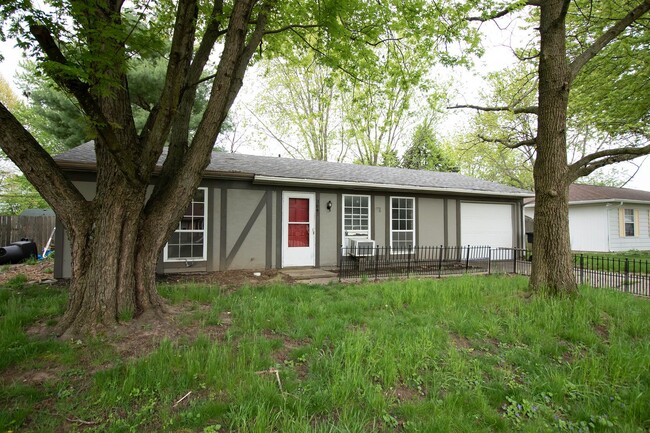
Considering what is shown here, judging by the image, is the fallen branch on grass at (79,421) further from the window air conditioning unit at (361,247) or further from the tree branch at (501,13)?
the tree branch at (501,13)

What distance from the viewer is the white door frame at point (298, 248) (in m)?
9.28

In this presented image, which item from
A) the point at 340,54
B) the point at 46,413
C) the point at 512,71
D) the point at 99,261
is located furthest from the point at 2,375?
the point at 512,71

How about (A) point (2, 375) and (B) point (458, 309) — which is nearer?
(A) point (2, 375)

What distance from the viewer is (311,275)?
821 cm

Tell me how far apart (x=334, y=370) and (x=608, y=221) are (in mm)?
20034

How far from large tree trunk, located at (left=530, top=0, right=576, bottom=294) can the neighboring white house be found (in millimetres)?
13210

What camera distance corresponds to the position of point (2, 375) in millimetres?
2738

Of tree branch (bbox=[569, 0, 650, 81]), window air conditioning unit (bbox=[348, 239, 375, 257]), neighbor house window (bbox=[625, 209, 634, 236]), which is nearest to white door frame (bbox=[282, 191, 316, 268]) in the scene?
window air conditioning unit (bbox=[348, 239, 375, 257])

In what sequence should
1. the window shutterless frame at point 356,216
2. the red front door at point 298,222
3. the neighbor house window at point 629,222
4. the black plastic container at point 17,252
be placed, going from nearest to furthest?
the red front door at point 298,222 < the black plastic container at point 17,252 < the window shutterless frame at point 356,216 < the neighbor house window at point 629,222

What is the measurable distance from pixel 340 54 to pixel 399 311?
5.35 metres

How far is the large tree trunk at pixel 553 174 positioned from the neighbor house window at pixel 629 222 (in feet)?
55.1

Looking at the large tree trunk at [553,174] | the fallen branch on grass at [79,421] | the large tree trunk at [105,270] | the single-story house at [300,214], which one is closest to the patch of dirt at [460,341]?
the large tree trunk at [553,174]

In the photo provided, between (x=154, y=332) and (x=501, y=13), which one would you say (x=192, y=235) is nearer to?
(x=154, y=332)

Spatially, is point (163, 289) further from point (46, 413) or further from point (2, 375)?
point (46, 413)
